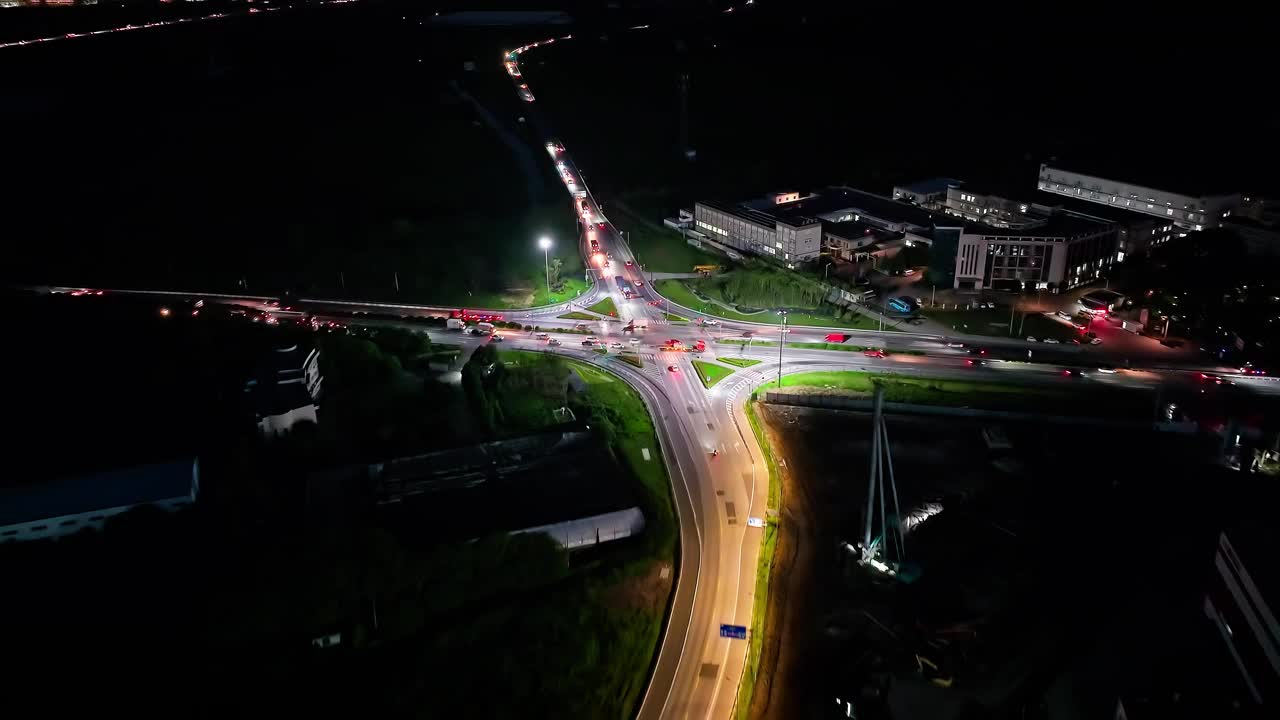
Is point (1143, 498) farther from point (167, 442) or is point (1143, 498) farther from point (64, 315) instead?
point (64, 315)

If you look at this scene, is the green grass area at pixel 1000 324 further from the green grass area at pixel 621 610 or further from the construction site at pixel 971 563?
the green grass area at pixel 621 610

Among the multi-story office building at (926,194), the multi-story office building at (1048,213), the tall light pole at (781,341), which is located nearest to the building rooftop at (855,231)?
the multi-story office building at (1048,213)

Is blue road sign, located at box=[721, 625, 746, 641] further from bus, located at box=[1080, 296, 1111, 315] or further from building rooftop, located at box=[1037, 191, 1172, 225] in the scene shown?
building rooftop, located at box=[1037, 191, 1172, 225]

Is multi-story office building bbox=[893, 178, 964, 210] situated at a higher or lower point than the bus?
higher

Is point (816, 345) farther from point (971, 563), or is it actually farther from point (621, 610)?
point (621, 610)

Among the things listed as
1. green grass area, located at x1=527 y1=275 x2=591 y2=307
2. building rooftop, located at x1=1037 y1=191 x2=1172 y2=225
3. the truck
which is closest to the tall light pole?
the truck

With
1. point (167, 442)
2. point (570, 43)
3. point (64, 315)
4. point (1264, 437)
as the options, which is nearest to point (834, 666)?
point (1264, 437)
